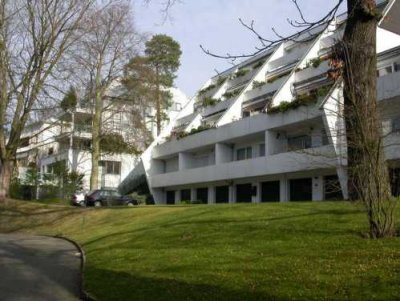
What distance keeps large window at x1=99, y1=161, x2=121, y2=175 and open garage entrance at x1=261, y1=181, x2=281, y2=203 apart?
26102 mm

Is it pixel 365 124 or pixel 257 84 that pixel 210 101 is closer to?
pixel 257 84

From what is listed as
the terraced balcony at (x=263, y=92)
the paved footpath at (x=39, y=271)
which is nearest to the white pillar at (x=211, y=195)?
the terraced balcony at (x=263, y=92)

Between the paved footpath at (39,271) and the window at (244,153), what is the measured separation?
24636mm

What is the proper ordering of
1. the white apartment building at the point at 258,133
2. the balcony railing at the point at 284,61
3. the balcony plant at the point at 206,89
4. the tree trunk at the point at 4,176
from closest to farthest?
the tree trunk at the point at 4,176 < the white apartment building at the point at 258,133 < the balcony railing at the point at 284,61 < the balcony plant at the point at 206,89

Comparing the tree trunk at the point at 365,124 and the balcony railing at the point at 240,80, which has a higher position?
the balcony railing at the point at 240,80

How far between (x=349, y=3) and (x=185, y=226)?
819 cm

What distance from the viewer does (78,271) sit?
14148 mm

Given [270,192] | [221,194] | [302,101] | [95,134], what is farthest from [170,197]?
[302,101]

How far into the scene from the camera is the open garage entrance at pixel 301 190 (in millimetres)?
37562

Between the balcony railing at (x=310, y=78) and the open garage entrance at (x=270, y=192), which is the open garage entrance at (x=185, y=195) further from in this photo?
the balcony railing at (x=310, y=78)

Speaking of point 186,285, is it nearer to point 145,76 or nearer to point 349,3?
point 349,3

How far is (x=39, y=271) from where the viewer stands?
14461 millimetres

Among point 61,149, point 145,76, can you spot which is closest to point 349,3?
point 145,76

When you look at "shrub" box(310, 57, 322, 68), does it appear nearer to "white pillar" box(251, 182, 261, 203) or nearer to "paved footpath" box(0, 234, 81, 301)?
"white pillar" box(251, 182, 261, 203)
